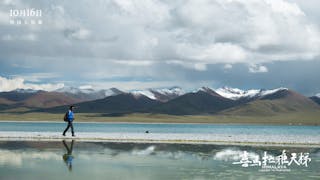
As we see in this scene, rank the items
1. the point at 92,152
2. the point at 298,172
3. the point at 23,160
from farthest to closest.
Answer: the point at 92,152 → the point at 23,160 → the point at 298,172

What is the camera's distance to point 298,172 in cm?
2139

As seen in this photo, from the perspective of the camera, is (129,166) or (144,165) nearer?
(129,166)

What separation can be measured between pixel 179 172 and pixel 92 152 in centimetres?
915

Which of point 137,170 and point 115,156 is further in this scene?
point 115,156

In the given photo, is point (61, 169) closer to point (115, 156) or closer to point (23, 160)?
point (23, 160)

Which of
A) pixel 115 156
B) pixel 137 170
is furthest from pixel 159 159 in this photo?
pixel 137 170

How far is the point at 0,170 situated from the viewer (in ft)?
66.3

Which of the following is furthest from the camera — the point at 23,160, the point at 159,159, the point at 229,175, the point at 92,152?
the point at 92,152

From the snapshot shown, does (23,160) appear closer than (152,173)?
No

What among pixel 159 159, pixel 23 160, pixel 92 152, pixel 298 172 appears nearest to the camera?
pixel 298 172

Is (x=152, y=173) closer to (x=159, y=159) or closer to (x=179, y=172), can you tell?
(x=179, y=172)

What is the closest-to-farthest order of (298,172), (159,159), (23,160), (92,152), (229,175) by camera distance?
(229,175) → (298,172) → (23,160) → (159,159) → (92,152)

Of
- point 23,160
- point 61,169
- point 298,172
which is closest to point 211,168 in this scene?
point 298,172

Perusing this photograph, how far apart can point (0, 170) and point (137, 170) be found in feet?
17.2
